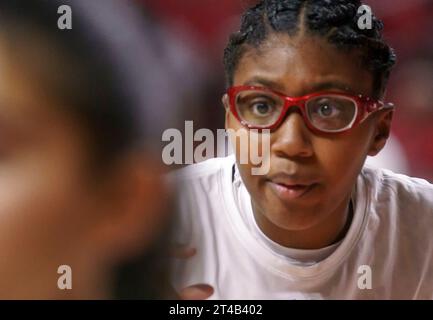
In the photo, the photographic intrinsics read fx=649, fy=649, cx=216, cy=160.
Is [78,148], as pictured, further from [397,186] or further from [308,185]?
[397,186]

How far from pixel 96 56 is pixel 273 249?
459mm

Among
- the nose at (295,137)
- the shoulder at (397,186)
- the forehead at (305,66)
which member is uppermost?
the forehead at (305,66)

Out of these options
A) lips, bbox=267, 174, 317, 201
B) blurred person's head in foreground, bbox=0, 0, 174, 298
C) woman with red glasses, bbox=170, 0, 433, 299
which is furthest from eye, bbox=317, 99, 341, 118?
blurred person's head in foreground, bbox=0, 0, 174, 298

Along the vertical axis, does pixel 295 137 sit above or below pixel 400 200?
above

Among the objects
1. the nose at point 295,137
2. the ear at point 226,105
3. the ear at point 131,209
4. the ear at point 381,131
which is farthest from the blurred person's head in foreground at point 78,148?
the ear at point 381,131

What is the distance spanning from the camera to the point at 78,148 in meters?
1.05

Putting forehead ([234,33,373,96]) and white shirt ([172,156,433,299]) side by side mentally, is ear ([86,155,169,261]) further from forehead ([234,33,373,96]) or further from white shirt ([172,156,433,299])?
forehead ([234,33,373,96])

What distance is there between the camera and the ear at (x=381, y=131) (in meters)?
1.13

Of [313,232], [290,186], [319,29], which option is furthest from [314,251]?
[319,29]

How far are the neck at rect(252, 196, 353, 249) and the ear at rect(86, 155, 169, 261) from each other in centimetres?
18

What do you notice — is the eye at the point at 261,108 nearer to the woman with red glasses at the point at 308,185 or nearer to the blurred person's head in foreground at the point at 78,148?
the woman with red glasses at the point at 308,185

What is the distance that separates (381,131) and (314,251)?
0.24 metres

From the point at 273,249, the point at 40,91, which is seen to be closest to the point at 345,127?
the point at 273,249

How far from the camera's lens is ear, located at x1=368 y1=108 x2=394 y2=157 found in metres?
1.13
